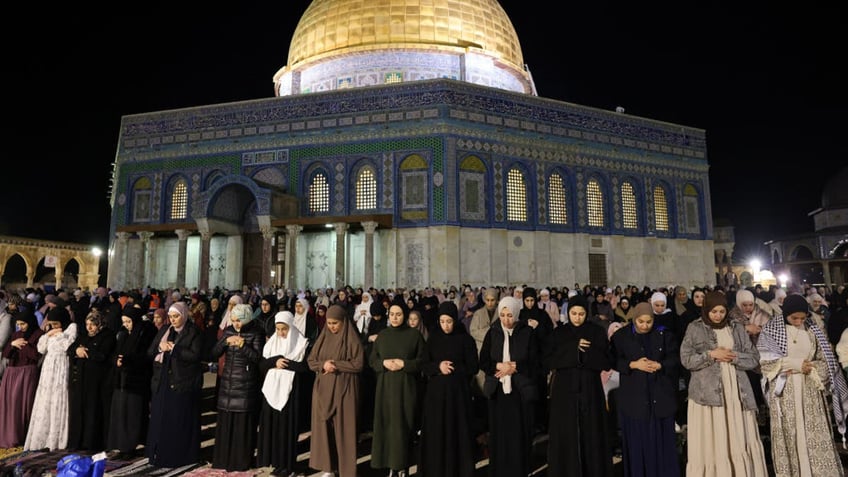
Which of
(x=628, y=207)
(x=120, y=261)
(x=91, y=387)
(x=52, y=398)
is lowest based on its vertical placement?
(x=52, y=398)

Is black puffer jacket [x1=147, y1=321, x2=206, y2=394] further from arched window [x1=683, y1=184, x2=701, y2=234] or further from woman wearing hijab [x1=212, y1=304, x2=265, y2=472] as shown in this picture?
arched window [x1=683, y1=184, x2=701, y2=234]

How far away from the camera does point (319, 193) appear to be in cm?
2111

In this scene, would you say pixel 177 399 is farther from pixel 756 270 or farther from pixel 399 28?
pixel 756 270

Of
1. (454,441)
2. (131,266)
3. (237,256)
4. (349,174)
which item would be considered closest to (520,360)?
(454,441)

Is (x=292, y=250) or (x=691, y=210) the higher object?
(x=691, y=210)

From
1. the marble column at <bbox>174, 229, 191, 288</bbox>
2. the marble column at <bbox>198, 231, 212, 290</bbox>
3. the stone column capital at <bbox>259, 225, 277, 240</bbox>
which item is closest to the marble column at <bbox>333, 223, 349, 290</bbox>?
the stone column capital at <bbox>259, 225, 277, 240</bbox>

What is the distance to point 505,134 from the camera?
2075 cm

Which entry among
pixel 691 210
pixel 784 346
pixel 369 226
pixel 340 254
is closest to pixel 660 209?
pixel 691 210

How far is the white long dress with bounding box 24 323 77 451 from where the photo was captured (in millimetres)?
5504

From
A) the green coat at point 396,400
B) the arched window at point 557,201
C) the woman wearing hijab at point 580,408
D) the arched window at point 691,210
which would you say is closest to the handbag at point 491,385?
the woman wearing hijab at point 580,408

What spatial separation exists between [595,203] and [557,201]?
2004mm

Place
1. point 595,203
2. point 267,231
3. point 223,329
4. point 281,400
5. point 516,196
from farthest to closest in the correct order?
point 595,203 < point 516,196 < point 267,231 < point 223,329 < point 281,400

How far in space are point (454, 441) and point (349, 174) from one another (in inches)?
669

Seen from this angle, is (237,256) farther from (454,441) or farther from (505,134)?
(454,441)
